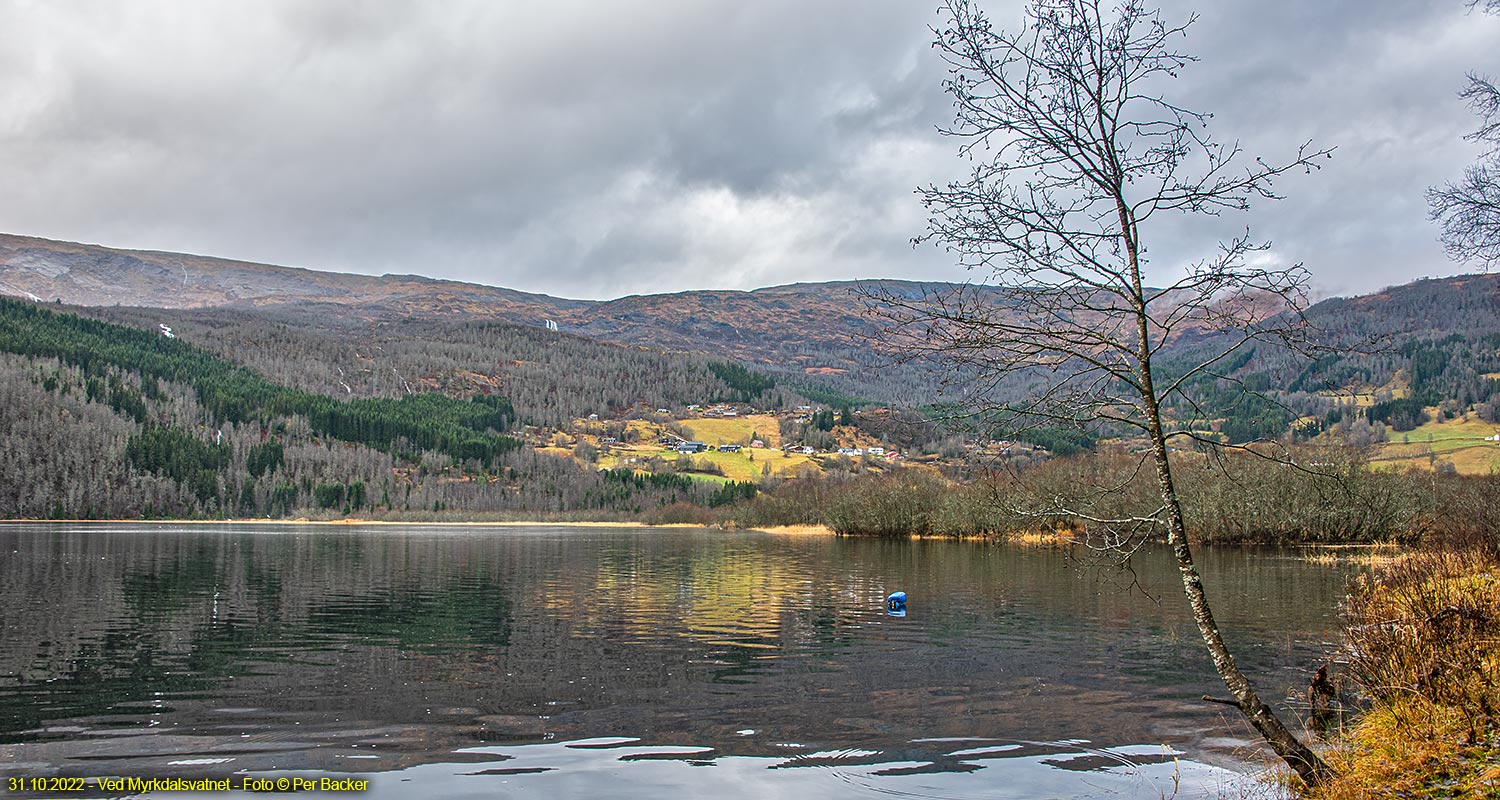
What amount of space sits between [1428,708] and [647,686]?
17.0 meters

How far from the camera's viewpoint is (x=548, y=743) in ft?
64.4

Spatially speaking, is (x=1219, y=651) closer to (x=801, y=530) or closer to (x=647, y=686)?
(x=647, y=686)

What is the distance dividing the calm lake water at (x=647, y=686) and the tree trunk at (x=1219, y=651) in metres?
3.03

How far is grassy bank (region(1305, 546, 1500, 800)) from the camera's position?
39.1ft

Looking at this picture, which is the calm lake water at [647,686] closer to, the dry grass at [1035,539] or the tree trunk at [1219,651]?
the tree trunk at [1219,651]

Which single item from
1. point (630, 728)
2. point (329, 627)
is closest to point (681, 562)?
point (329, 627)

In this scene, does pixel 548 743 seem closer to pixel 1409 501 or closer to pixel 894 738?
pixel 894 738

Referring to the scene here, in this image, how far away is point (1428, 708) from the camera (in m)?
14.2

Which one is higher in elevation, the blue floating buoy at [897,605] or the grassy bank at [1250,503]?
the grassy bank at [1250,503]

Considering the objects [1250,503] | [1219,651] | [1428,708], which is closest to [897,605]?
[1428,708]

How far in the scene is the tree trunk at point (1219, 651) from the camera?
12.4 m

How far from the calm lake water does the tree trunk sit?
3033 mm

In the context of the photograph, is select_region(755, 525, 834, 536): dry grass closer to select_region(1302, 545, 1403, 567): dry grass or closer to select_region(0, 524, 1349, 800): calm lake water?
select_region(1302, 545, 1403, 567): dry grass

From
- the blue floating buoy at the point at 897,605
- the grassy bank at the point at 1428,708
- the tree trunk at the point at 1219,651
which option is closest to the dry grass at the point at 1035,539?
the blue floating buoy at the point at 897,605
